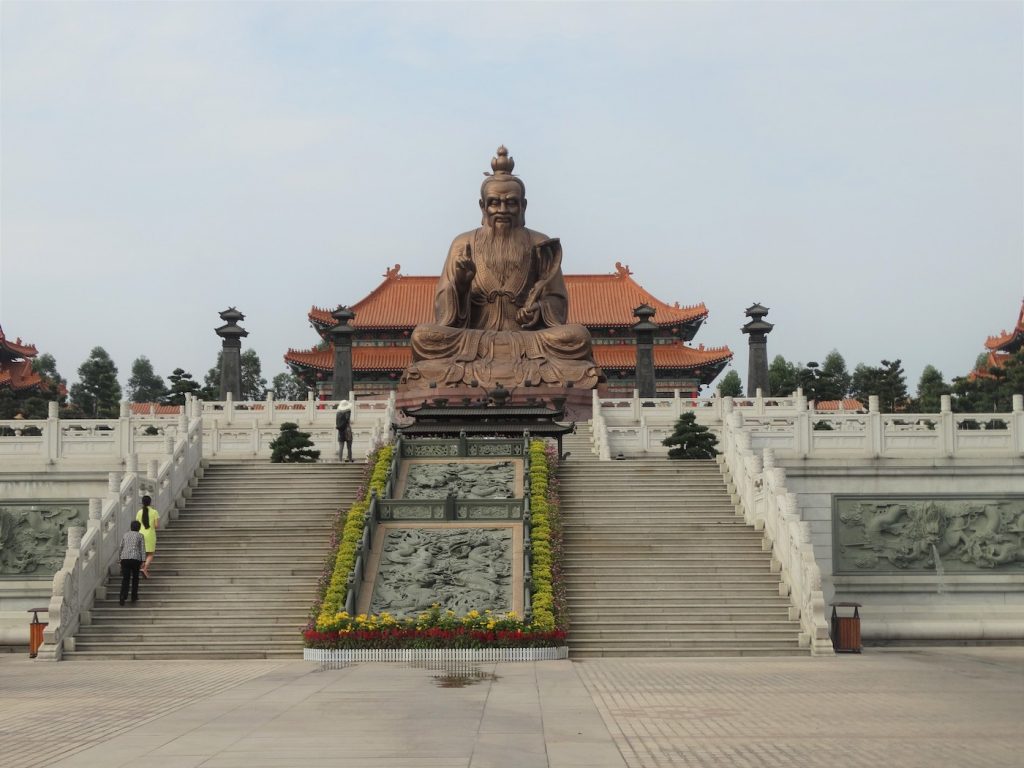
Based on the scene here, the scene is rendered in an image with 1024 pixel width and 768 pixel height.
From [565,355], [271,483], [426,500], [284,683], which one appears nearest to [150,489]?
[271,483]

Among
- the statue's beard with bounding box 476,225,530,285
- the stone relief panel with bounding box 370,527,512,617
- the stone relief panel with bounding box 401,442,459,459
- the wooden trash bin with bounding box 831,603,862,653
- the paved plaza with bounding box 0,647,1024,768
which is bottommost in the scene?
the paved plaza with bounding box 0,647,1024,768

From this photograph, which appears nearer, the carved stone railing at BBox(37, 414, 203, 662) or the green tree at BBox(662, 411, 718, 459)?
the carved stone railing at BBox(37, 414, 203, 662)

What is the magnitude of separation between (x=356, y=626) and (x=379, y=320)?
3605 centimetres

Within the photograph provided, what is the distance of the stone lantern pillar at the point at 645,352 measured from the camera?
42469mm

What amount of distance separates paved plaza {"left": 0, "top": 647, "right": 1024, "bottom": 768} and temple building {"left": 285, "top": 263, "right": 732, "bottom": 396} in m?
34.3

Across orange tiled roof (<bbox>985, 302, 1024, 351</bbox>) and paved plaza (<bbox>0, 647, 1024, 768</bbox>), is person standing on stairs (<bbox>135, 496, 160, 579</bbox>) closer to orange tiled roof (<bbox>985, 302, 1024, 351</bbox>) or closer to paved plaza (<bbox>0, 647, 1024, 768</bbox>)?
paved plaza (<bbox>0, 647, 1024, 768</bbox>)

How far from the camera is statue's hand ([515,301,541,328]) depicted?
33094mm

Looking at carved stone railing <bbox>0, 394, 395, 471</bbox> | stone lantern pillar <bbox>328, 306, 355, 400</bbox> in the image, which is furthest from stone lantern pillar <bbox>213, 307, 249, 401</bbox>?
carved stone railing <bbox>0, 394, 395, 471</bbox>

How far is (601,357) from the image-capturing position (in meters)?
50.0

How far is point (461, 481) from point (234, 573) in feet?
14.2

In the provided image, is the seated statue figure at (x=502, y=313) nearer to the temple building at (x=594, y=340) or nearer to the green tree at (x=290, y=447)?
the green tree at (x=290, y=447)

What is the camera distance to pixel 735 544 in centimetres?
1938

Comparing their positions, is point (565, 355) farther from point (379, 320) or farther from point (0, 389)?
point (0, 389)

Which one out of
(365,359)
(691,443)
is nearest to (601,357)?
(365,359)
